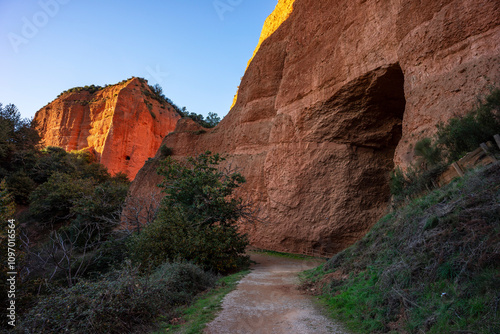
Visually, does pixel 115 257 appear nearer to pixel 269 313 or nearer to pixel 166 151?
pixel 269 313

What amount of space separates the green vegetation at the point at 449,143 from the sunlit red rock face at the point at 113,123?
136 feet

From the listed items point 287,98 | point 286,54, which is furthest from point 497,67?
point 286,54

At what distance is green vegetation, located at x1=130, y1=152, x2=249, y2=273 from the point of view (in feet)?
32.6

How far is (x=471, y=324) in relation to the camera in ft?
9.37

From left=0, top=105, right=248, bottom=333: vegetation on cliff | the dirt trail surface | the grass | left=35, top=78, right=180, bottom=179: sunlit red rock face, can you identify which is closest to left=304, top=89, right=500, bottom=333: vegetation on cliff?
the dirt trail surface

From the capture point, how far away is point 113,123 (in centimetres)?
4303

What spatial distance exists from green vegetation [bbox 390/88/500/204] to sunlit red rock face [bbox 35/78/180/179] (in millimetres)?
41435

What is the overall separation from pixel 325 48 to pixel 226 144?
11095 mm

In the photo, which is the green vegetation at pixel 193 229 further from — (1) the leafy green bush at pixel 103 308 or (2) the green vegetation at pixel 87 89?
(2) the green vegetation at pixel 87 89

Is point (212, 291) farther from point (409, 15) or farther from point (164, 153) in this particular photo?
point (164, 153)

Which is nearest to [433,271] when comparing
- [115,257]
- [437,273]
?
[437,273]

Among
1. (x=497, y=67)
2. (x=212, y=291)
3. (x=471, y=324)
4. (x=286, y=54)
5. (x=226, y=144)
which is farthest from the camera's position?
(x=226, y=144)

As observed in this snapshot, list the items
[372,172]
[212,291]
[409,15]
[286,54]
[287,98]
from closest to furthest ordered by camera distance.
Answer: [212,291] → [409,15] → [372,172] → [287,98] → [286,54]

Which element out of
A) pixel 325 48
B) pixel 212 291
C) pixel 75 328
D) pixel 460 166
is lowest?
pixel 212 291
